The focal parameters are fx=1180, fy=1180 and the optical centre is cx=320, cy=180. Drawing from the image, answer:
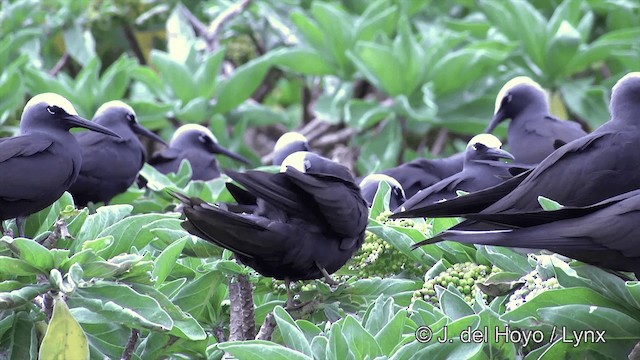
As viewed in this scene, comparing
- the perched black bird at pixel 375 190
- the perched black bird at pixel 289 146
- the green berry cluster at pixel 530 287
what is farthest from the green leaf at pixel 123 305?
the perched black bird at pixel 289 146

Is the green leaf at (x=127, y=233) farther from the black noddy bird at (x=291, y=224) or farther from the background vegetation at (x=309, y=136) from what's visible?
the black noddy bird at (x=291, y=224)

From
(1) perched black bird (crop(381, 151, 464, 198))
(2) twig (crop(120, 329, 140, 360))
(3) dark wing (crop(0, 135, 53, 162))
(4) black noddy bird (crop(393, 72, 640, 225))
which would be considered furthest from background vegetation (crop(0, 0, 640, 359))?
(1) perched black bird (crop(381, 151, 464, 198))

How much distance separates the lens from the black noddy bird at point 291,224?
3441mm

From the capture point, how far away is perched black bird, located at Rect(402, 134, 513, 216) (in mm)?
4570

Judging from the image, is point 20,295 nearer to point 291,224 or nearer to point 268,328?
point 268,328

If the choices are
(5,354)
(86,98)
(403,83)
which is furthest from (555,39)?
(5,354)

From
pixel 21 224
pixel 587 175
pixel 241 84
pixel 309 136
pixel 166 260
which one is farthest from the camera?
pixel 309 136

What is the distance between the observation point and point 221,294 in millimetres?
3662

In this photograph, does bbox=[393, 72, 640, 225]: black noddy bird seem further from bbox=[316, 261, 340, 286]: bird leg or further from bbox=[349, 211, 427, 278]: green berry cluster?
bbox=[316, 261, 340, 286]: bird leg

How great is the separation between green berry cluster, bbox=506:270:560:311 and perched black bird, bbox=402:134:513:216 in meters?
0.97

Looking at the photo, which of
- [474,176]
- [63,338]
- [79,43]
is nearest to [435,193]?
[474,176]

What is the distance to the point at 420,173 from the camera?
554 cm

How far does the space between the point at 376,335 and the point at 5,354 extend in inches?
41.6

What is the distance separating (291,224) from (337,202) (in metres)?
0.16
